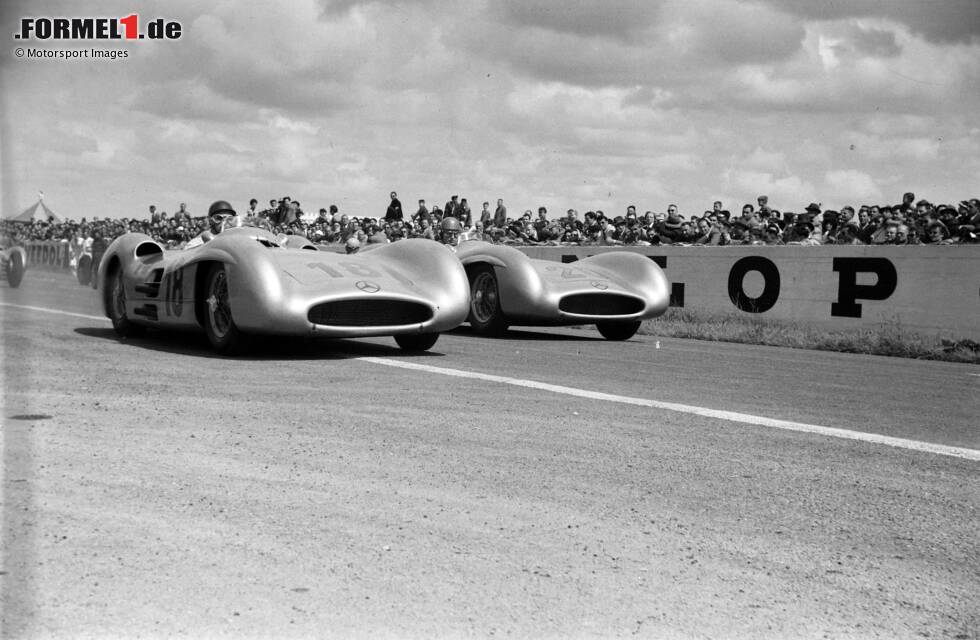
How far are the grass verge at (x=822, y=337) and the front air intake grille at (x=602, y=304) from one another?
85.0 inches

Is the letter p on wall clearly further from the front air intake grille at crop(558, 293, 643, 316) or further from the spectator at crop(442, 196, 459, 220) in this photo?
the spectator at crop(442, 196, 459, 220)

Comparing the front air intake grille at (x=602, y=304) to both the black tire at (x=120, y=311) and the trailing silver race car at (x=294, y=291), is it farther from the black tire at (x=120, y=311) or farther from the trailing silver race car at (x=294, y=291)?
the black tire at (x=120, y=311)

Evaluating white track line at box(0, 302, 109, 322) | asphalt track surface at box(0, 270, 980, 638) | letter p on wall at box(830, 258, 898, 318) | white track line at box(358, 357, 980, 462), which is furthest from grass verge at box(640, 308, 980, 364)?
white track line at box(0, 302, 109, 322)

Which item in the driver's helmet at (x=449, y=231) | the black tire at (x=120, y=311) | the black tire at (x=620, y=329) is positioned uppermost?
the driver's helmet at (x=449, y=231)

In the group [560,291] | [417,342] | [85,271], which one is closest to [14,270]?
[85,271]

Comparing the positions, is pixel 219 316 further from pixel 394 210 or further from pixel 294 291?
pixel 394 210

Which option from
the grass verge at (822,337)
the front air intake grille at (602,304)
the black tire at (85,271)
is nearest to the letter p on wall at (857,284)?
the grass verge at (822,337)

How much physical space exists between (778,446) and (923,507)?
1104 mm

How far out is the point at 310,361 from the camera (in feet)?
25.2

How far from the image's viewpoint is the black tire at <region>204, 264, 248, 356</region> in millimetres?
7844

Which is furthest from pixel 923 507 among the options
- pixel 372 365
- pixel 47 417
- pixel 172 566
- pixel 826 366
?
pixel 826 366

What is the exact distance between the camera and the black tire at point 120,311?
377 inches

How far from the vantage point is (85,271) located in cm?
2445

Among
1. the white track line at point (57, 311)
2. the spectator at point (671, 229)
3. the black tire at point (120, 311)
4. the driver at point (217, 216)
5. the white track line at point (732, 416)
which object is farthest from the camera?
the spectator at point (671, 229)
